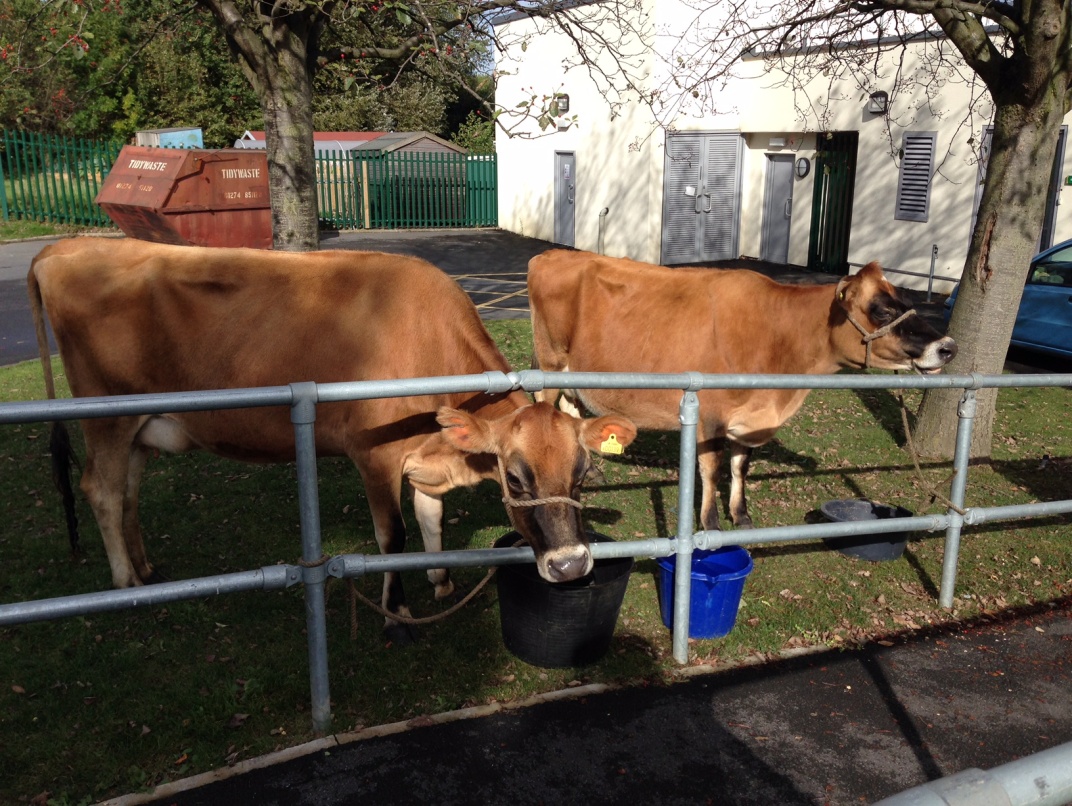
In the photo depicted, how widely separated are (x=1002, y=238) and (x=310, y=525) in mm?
6339

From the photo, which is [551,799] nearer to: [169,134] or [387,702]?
[387,702]

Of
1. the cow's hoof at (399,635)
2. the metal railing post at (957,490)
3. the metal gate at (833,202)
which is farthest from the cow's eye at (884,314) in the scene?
the metal gate at (833,202)

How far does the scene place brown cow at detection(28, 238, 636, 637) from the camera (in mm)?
5055

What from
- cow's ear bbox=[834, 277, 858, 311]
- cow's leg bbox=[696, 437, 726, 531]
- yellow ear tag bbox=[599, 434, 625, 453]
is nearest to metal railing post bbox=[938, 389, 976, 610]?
cow's ear bbox=[834, 277, 858, 311]

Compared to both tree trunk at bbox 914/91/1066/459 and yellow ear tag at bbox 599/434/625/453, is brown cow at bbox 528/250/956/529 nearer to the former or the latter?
tree trunk at bbox 914/91/1066/459

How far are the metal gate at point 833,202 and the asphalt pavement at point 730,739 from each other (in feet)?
50.6

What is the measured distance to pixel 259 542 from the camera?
6285 millimetres

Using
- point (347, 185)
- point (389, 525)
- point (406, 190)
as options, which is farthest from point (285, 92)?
point (406, 190)

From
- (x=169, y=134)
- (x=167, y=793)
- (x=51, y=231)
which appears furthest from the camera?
(x=169, y=134)

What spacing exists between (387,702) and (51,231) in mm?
22682

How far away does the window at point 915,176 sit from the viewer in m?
17.0

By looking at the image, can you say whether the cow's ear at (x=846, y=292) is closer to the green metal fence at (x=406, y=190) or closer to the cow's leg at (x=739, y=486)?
the cow's leg at (x=739, y=486)

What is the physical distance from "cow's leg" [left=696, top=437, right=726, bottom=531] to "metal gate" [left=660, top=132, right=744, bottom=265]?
15235 millimetres

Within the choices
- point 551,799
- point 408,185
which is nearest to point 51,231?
point 408,185
